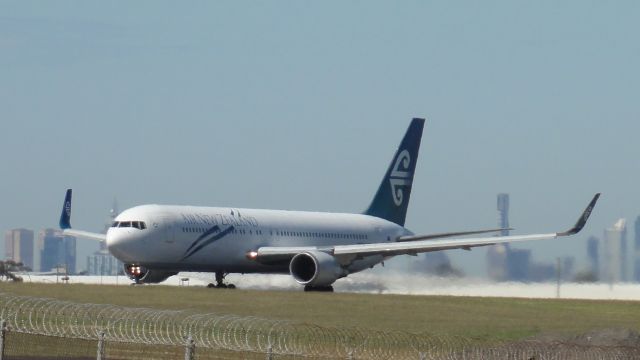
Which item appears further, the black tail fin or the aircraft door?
the black tail fin

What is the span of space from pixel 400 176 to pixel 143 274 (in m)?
16.4

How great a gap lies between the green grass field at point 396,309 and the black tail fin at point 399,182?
64.5 ft

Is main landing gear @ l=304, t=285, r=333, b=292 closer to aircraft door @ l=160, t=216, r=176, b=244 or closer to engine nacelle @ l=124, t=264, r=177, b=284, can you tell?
engine nacelle @ l=124, t=264, r=177, b=284

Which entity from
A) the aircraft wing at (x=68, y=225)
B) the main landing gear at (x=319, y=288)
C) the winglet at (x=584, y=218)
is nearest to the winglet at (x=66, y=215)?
the aircraft wing at (x=68, y=225)

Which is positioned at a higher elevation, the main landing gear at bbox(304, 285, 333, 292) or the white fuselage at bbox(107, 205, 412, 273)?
the white fuselage at bbox(107, 205, 412, 273)

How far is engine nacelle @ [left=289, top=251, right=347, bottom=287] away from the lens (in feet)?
194

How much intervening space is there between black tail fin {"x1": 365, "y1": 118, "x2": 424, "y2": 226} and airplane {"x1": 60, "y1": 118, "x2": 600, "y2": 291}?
5.54ft

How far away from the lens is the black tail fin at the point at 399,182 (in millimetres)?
71312

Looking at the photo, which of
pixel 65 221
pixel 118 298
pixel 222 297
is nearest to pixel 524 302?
pixel 222 297

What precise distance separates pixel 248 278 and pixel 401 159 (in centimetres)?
1162

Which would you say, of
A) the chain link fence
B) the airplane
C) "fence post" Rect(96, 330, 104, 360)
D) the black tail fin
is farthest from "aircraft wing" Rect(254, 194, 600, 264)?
"fence post" Rect(96, 330, 104, 360)

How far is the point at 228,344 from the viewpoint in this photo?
25516mm

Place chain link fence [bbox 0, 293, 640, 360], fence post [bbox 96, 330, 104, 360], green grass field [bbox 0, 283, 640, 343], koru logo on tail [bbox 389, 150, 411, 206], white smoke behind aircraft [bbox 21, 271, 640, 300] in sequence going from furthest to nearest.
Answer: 1. koru logo on tail [bbox 389, 150, 411, 206]
2. white smoke behind aircraft [bbox 21, 271, 640, 300]
3. green grass field [bbox 0, 283, 640, 343]
4. chain link fence [bbox 0, 293, 640, 360]
5. fence post [bbox 96, 330, 104, 360]

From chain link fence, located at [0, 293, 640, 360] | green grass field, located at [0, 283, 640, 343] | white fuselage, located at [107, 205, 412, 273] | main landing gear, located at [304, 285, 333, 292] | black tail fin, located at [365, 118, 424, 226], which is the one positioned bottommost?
main landing gear, located at [304, 285, 333, 292]
